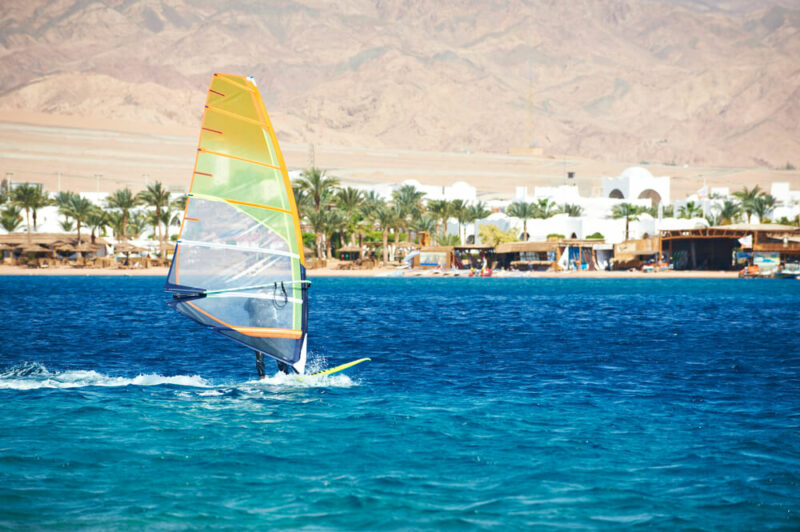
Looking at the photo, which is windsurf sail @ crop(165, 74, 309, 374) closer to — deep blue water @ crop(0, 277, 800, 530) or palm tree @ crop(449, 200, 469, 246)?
deep blue water @ crop(0, 277, 800, 530)

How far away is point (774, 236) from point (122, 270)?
56643mm

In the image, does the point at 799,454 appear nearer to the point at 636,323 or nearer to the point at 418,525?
the point at 418,525

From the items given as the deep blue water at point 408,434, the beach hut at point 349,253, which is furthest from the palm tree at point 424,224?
the deep blue water at point 408,434

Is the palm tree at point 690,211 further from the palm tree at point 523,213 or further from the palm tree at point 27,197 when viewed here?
the palm tree at point 27,197

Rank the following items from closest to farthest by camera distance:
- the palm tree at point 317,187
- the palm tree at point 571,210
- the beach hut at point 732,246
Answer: the beach hut at point 732,246, the palm tree at point 317,187, the palm tree at point 571,210

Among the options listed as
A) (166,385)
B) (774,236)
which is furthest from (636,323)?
(774,236)

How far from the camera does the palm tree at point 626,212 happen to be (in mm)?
93312

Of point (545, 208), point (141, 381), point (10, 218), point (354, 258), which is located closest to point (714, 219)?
point (545, 208)

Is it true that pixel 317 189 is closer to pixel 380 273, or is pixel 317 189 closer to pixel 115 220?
pixel 380 273

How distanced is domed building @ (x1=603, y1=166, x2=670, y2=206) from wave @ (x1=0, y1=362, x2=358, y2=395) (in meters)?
102

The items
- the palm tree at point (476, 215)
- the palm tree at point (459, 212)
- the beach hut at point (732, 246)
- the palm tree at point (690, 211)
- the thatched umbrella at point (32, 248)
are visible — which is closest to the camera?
the beach hut at point (732, 246)

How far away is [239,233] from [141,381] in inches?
216

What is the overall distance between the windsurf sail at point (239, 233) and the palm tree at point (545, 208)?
278 ft

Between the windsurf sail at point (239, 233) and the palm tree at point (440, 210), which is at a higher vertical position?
the palm tree at point (440, 210)
